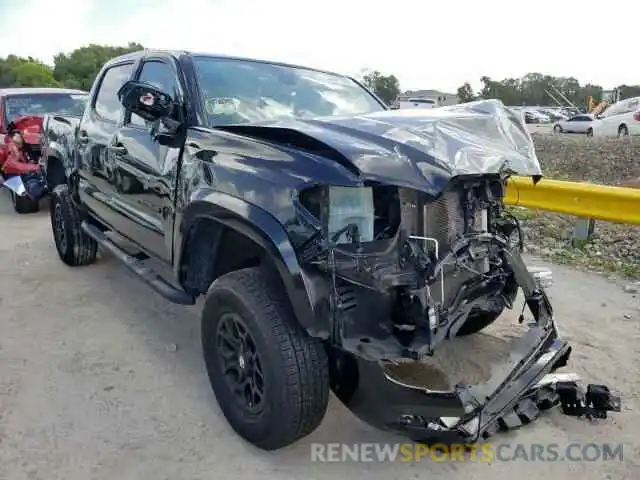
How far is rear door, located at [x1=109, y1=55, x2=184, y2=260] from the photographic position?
3479 mm

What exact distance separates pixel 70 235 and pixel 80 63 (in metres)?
57.4

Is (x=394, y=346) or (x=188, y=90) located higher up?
(x=188, y=90)

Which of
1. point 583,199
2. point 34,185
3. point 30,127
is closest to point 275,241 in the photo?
point 583,199

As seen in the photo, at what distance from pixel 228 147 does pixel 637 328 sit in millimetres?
3257

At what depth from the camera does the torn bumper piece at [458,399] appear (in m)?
2.42

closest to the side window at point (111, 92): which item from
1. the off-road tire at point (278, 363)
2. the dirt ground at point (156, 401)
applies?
the dirt ground at point (156, 401)

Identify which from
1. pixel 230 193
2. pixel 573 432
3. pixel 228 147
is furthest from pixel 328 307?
pixel 573 432

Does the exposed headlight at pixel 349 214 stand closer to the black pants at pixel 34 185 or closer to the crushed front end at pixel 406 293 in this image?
the crushed front end at pixel 406 293

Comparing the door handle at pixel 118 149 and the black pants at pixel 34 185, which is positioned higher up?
the door handle at pixel 118 149

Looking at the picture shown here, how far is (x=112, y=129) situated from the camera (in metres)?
4.40

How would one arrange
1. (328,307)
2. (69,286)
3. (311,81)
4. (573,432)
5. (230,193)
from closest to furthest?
(328,307) → (230,193) → (573,432) → (311,81) → (69,286)

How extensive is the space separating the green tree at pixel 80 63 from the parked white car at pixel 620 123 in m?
39.1

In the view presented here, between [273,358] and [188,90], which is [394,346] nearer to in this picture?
[273,358]

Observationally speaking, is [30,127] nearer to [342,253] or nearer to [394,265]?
[342,253]
